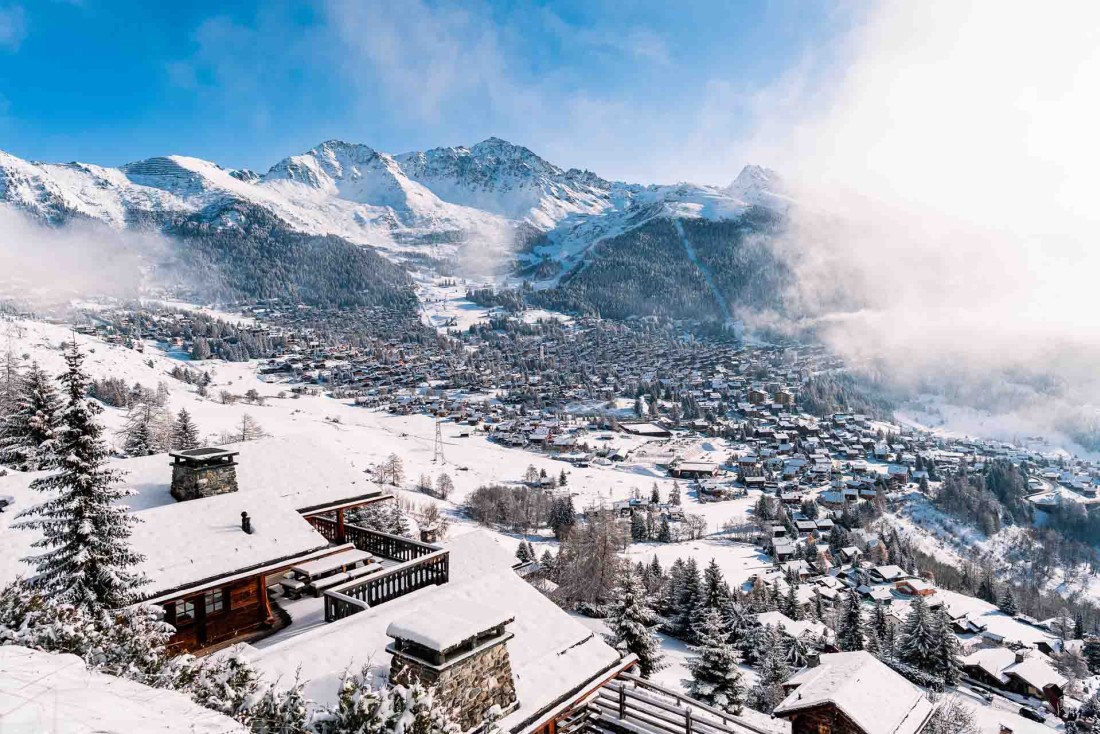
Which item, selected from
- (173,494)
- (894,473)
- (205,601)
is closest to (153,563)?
(205,601)

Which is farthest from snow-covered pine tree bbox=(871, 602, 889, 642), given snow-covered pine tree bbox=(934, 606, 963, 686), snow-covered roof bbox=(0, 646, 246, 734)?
snow-covered roof bbox=(0, 646, 246, 734)

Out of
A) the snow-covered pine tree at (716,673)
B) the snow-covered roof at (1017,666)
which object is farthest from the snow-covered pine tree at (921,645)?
the snow-covered pine tree at (716,673)

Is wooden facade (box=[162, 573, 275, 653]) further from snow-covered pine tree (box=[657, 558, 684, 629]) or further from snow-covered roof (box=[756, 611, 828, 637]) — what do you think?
snow-covered roof (box=[756, 611, 828, 637])

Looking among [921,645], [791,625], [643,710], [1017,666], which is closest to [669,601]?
[791,625]

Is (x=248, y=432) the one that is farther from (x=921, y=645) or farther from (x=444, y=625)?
(x=444, y=625)

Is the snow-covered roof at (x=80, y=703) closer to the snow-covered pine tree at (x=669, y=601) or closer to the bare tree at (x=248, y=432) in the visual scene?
the snow-covered pine tree at (x=669, y=601)

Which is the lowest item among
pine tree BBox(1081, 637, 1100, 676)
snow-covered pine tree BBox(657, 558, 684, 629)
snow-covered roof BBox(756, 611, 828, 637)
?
pine tree BBox(1081, 637, 1100, 676)
